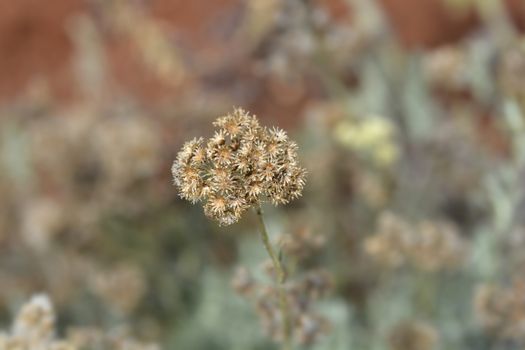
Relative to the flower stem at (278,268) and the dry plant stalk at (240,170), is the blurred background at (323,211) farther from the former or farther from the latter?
the dry plant stalk at (240,170)

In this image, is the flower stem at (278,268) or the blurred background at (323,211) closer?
the flower stem at (278,268)

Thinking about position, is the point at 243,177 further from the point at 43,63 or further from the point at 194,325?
the point at 43,63

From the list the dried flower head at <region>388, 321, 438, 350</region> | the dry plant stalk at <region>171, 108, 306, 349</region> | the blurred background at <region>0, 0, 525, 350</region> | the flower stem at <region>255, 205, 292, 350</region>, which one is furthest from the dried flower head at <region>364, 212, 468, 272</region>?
the dry plant stalk at <region>171, 108, 306, 349</region>

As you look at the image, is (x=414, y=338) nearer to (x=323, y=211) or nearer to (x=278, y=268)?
(x=278, y=268)

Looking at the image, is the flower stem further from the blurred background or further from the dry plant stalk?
the blurred background

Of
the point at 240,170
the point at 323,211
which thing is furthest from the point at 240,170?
the point at 323,211

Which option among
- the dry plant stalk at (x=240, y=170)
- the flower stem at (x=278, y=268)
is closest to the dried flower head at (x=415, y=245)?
the flower stem at (x=278, y=268)

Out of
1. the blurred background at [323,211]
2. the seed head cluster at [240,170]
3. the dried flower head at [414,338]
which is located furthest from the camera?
the blurred background at [323,211]
